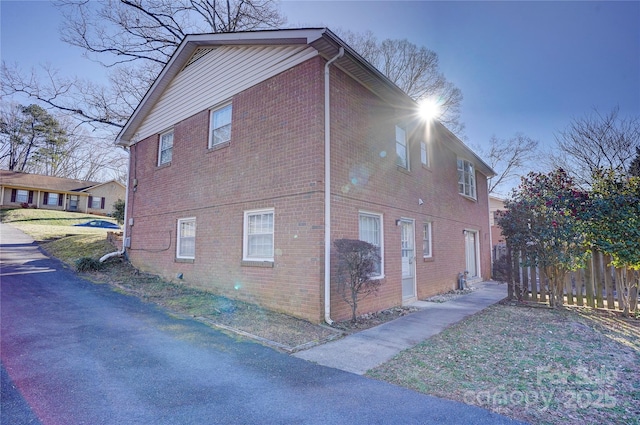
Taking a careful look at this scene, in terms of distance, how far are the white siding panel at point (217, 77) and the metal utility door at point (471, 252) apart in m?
10.5

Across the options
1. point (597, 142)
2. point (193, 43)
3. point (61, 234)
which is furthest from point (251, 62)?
point (61, 234)

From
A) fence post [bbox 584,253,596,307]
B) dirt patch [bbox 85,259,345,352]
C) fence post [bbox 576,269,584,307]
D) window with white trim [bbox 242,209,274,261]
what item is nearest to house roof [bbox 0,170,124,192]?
dirt patch [bbox 85,259,345,352]

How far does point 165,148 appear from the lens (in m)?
11.7

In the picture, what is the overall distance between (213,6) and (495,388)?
778 inches

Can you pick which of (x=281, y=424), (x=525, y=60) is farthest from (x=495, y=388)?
(x=525, y=60)

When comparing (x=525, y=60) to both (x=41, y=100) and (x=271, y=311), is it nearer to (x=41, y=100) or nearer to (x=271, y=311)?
(x=271, y=311)

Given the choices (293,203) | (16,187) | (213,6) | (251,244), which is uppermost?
(213,6)

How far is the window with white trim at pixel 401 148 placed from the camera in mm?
9832

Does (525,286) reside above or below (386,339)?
above

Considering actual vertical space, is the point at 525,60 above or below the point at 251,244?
above

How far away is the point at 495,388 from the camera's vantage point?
12.5 feet

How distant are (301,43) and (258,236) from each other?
449 centimetres

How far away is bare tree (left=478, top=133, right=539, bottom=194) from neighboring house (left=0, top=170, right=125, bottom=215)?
41.4m

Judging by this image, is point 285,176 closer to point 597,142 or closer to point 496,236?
point 597,142
